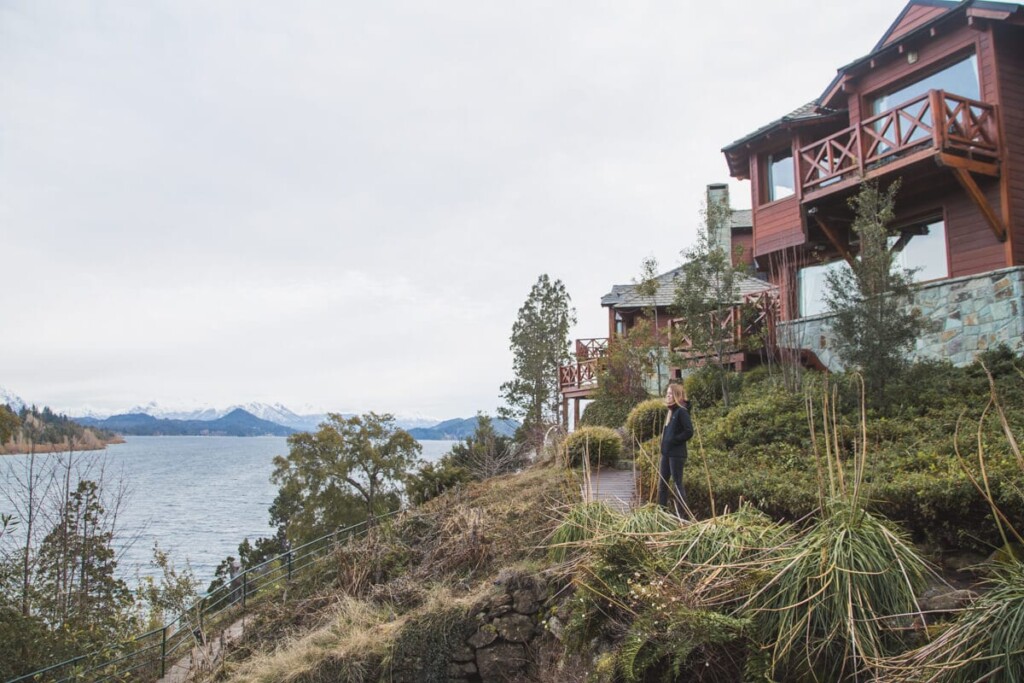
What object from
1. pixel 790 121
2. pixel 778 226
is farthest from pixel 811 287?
pixel 790 121

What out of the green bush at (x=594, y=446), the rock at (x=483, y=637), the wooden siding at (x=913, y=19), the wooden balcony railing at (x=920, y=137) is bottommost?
the rock at (x=483, y=637)

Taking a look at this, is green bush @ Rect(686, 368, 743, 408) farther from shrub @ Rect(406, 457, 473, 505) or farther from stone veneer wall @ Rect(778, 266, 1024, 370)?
shrub @ Rect(406, 457, 473, 505)

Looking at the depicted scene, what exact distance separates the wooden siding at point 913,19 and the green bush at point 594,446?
33.6ft

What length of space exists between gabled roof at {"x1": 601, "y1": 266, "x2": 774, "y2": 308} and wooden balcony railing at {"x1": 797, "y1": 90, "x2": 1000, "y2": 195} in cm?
655

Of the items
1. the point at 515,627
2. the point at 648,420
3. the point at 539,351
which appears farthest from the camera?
the point at 539,351

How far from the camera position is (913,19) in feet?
46.8

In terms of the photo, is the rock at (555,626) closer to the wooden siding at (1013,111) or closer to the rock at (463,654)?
the rock at (463,654)

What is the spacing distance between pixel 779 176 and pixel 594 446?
9329mm

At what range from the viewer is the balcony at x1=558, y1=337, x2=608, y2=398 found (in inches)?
874

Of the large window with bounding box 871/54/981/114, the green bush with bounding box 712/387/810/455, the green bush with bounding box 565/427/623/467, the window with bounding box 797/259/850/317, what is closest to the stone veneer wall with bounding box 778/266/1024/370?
the green bush with bounding box 712/387/810/455

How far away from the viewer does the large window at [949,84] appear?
516 inches

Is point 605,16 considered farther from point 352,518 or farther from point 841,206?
point 352,518

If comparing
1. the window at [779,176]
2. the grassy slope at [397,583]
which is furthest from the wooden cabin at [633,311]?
the grassy slope at [397,583]

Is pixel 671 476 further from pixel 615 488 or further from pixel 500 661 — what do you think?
pixel 615 488
